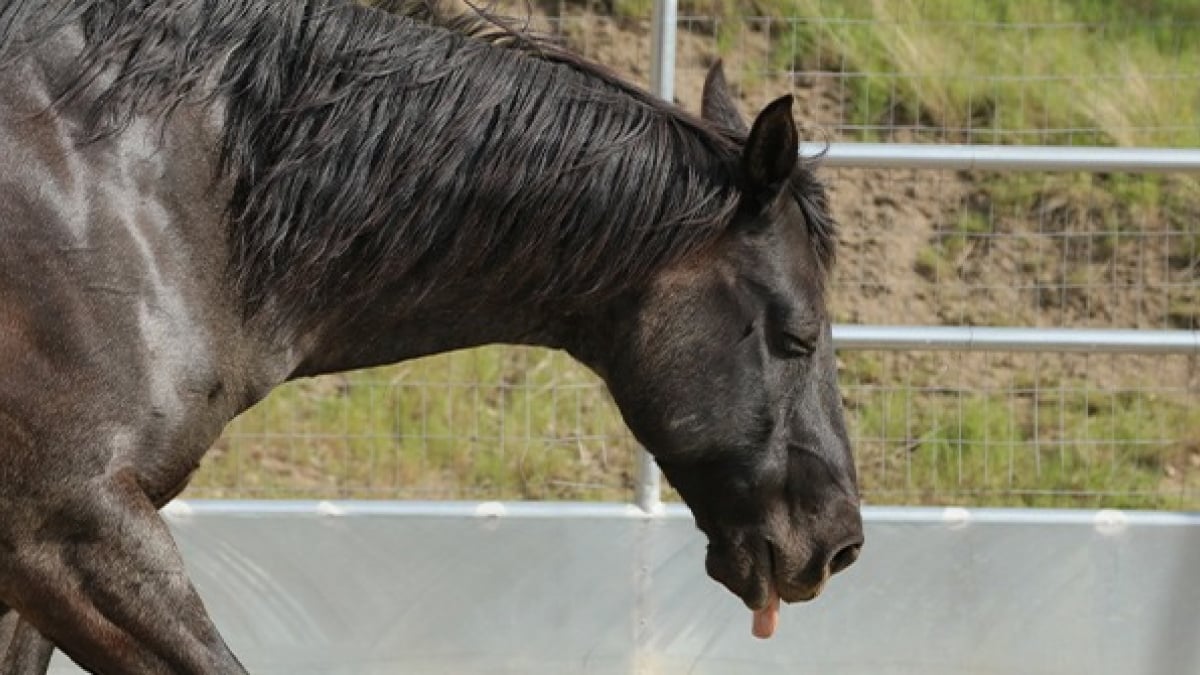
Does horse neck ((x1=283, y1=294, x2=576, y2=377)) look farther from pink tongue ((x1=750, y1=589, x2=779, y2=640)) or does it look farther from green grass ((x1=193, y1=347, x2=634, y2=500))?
green grass ((x1=193, y1=347, x2=634, y2=500))

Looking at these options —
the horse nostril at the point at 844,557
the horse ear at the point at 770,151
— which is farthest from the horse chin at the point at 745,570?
the horse ear at the point at 770,151

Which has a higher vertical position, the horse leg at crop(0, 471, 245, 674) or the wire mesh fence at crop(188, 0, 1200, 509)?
the horse leg at crop(0, 471, 245, 674)

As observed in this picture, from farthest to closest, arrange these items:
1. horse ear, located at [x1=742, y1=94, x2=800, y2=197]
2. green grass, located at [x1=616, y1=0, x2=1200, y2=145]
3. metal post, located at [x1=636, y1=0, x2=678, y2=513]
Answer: green grass, located at [x1=616, y1=0, x2=1200, y2=145] < metal post, located at [x1=636, y1=0, x2=678, y2=513] < horse ear, located at [x1=742, y1=94, x2=800, y2=197]

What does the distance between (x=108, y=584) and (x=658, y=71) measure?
273cm

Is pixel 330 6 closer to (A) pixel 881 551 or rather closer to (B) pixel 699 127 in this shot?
(B) pixel 699 127

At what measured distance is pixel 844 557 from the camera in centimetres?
429

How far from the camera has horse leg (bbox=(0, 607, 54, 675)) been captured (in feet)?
13.6

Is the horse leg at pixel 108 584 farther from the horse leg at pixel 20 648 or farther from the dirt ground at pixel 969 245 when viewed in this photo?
the dirt ground at pixel 969 245

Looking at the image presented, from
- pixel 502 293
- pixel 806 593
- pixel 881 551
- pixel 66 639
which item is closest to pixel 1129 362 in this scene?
pixel 881 551

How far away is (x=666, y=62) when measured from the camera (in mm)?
5660

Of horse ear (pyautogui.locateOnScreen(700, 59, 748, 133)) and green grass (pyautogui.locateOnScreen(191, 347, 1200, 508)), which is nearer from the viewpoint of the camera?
horse ear (pyautogui.locateOnScreen(700, 59, 748, 133))

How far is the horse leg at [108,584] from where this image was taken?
11.2 feet

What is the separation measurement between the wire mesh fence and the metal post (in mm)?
413

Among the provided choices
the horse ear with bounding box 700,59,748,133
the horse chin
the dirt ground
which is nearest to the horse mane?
the horse ear with bounding box 700,59,748,133
